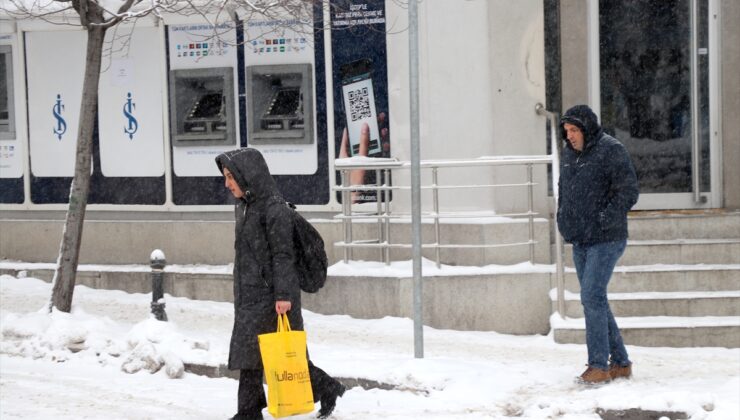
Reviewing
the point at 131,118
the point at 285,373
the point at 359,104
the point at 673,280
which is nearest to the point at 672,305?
the point at 673,280

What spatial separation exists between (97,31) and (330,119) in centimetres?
304

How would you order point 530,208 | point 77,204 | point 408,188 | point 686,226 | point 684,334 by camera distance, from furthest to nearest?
1. point 686,226
2. point 408,188
3. point 530,208
4. point 77,204
5. point 684,334

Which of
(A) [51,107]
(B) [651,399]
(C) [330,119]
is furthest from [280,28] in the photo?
(B) [651,399]

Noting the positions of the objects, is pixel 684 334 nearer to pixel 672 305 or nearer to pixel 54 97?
pixel 672 305

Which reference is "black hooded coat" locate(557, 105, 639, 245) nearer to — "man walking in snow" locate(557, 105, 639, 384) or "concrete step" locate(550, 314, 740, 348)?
"man walking in snow" locate(557, 105, 639, 384)

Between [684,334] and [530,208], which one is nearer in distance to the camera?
[684,334]

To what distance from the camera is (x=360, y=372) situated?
8.95 meters

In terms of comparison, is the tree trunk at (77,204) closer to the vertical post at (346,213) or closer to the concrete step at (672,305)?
the vertical post at (346,213)

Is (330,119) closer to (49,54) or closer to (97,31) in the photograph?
(97,31)

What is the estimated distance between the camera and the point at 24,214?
14.6m

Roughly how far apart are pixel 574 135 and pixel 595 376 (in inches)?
69.7

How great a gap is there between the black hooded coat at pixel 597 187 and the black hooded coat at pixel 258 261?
2207 millimetres

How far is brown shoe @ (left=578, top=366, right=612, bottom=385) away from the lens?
27.5 ft

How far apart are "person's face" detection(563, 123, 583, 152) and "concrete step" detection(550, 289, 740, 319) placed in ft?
8.61
